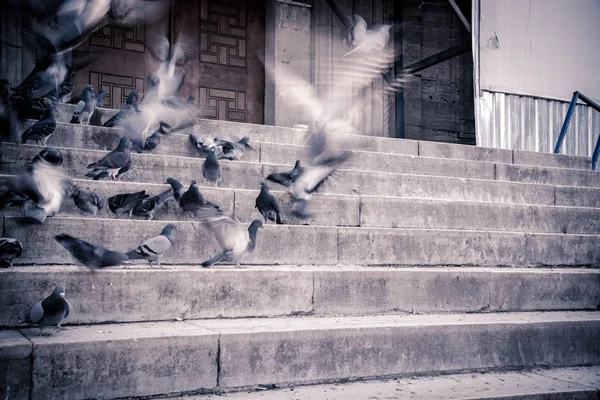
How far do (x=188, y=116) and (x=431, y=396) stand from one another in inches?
158

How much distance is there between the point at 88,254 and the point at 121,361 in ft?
2.28

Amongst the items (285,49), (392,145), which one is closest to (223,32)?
(285,49)

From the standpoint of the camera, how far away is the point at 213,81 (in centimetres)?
973

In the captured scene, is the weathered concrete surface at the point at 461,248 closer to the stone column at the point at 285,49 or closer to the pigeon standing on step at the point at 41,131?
the pigeon standing on step at the point at 41,131

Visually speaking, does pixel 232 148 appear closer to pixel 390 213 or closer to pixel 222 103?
pixel 390 213

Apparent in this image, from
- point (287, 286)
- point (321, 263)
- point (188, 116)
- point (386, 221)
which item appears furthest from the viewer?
point (188, 116)

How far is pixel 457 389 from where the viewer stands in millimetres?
3432

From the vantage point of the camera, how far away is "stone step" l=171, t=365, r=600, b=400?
321 cm

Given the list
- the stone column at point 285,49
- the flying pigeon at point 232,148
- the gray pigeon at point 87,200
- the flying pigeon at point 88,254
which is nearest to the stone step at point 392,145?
the flying pigeon at point 232,148

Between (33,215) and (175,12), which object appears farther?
(175,12)

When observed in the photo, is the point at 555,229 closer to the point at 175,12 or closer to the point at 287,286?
the point at 287,286

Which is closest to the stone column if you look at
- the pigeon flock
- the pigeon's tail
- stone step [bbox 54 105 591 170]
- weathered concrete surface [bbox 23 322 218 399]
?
the pigeon flock

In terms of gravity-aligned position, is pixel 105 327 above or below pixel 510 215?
below

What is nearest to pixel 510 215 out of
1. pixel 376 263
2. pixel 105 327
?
pixel 376 263
